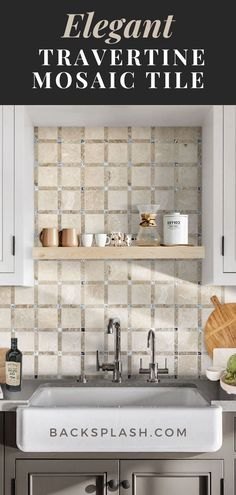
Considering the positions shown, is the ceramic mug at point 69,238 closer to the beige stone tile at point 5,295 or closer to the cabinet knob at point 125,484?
the beige stone tile at point 5,295

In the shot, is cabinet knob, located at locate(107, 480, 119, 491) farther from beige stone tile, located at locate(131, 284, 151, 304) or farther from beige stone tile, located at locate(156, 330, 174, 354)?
beige stone tile, located at locate(131, 284, 151, 304)

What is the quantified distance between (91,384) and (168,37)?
62.6 inches

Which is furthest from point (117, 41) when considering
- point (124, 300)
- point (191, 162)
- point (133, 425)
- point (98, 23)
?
point (133, 425)

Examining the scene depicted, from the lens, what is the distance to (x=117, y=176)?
3.07m

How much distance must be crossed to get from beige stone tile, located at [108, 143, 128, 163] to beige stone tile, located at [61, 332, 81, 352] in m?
0.88

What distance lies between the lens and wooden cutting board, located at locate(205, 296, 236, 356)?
3.03m

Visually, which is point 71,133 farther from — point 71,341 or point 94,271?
point 71,341

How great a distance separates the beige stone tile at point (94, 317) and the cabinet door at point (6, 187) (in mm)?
525

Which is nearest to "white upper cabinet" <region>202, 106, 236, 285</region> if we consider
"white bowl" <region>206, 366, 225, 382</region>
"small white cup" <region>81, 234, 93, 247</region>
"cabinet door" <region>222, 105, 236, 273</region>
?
"cabinet door" <region>222, 105, 236, 273</region>

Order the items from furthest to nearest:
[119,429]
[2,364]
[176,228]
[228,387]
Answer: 1. [2,364]
2. [176,228]
3. [228,387]
4. [119,429]

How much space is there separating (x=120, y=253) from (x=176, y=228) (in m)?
0.29

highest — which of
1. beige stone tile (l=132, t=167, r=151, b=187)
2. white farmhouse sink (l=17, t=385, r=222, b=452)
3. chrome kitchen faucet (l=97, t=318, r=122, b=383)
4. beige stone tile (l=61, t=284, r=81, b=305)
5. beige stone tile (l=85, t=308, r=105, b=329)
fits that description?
beige stone tile (l=132, t=167, r=151, b=187)

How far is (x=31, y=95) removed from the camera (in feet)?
8.95

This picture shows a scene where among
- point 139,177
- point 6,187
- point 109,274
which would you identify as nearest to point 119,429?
point 109,274
